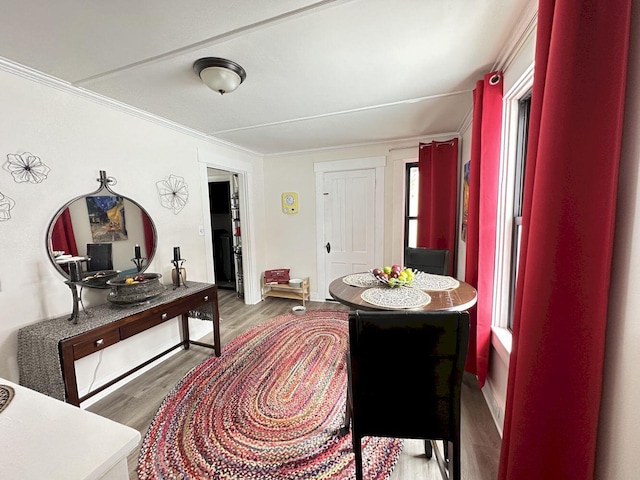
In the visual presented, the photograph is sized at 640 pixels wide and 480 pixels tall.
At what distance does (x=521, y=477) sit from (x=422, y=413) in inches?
14.4

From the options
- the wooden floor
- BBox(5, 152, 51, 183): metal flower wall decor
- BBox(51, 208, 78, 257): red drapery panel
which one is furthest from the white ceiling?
the wooden floor

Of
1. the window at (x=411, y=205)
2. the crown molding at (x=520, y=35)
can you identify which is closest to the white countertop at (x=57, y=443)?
the crown molding at (x=520, y=35)

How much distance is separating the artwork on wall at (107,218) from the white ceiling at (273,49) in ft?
2.75

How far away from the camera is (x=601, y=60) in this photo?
753 millimetres

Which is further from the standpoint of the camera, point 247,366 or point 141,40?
point 247,366

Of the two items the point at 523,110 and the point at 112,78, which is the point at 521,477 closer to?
the point at 523,110

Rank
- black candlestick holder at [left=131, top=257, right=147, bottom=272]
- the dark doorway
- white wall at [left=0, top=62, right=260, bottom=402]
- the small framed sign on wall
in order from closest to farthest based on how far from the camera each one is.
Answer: white wall at [left=0, top=62, right=260, bottom=402]
black candlestick holder at [left=131, top=257, right=147, bottom=272]
the small framed sign on wall
the dark doorway

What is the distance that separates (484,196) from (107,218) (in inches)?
115

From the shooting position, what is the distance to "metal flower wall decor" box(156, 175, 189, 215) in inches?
104

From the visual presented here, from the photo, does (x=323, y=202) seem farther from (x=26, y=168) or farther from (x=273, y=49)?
(x=26, y=168)

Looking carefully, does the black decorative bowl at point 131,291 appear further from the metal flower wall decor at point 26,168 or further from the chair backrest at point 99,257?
the metal flower wall decor at point 26,168

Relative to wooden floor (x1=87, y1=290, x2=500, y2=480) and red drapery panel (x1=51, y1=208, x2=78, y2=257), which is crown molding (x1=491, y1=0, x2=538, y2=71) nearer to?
wooden floor (x1=87, y1=290, x2=500, y2=480)

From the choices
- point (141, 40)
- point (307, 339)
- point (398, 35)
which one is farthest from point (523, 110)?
point (307, 339)

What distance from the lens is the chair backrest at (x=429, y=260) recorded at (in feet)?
8.35
